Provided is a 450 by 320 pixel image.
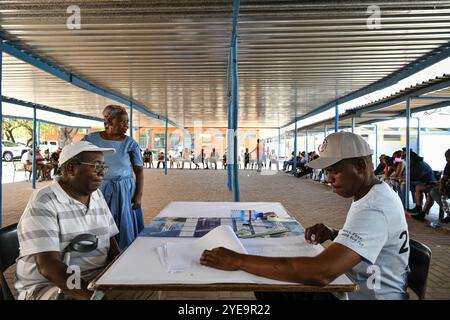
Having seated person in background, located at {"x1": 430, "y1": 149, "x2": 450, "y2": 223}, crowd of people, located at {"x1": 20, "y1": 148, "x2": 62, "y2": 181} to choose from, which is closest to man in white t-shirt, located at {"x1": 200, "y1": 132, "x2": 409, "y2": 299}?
seated person in background, located at {"x1": 430, "y1": 149, "x2": 450, "y2": 223}

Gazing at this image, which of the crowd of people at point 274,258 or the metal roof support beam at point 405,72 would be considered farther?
the metal roof support beam at point 405,72

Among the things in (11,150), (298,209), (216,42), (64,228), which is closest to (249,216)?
(64,228)

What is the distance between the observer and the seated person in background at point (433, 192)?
5.73m

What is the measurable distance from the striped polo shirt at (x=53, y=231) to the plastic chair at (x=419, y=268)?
179cm

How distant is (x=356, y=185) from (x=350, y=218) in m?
0.20

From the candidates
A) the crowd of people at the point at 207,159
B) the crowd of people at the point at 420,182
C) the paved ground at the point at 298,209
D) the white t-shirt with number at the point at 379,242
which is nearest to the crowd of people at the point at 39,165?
the paved ground at the point at 298,209

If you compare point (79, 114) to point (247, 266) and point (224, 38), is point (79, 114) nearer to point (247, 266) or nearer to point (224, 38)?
point (224, 38)

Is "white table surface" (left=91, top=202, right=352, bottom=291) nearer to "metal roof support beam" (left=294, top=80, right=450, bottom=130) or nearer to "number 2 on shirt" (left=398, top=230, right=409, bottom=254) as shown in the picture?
"number 2 on shirt" (left=398, top=230, right=409, bottom=254)

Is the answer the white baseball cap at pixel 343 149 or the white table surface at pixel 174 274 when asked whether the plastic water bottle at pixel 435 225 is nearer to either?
the white table surface at pixel 174 274

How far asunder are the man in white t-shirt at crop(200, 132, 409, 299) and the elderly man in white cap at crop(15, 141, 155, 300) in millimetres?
752

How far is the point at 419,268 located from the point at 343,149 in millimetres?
775

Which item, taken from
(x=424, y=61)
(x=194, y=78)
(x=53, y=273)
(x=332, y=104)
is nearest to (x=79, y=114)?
(x=194, y=78)

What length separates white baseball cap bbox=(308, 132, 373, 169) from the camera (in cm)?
161

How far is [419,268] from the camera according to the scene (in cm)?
172
